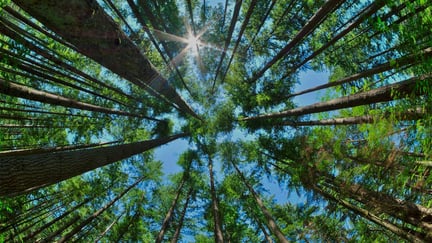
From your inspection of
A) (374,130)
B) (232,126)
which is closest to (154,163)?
(232,126)

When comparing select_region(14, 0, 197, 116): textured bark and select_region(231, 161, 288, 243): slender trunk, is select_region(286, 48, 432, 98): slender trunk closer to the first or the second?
select_region(14, 0, 197, 116): textured bark

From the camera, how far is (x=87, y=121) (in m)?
11.0

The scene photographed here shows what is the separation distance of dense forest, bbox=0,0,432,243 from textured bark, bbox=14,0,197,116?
2 cm

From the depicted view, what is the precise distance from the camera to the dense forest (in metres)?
4.26

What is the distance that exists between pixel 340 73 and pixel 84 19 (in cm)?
759

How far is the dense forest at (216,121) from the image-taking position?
14.0 ft

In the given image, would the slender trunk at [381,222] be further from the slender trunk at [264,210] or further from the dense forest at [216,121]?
the slender trunk at [264,210]

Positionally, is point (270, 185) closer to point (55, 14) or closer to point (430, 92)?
point (430, 92)

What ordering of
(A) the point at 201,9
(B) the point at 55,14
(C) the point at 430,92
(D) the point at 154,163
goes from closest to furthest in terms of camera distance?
1. (B) the point at 55,14
2. (C) the point at 430,92
3. (A) the point at 201,9
4. (D) the point at 154,163

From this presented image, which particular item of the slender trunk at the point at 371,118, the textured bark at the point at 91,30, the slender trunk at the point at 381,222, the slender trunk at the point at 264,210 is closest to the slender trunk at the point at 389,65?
the slender trunk at the point at 371,118

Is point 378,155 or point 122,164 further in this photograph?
point 122,164

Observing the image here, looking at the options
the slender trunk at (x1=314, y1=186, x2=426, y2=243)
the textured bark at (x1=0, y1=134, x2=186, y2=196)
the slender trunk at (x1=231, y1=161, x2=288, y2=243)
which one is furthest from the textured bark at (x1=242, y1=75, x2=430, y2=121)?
the textured bark at (x1=0, y1=134, x2=186, y2=196)

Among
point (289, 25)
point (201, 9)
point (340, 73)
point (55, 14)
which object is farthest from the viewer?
point (201, 9)

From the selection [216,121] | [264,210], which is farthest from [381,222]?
[216,121]
